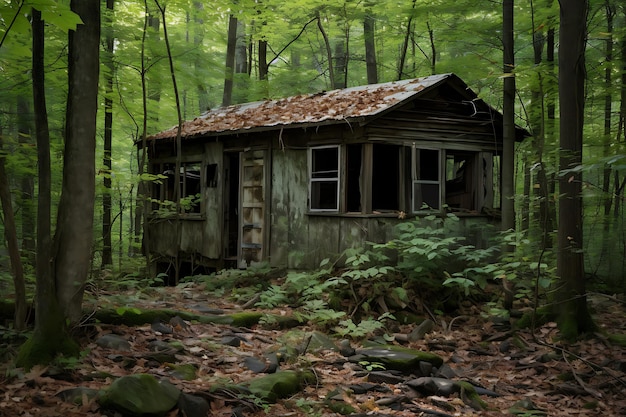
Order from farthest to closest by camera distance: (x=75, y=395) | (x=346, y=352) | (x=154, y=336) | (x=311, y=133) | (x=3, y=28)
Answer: (x=311, y=133), (x=346, y=352), (x=154, y=336), (x=3, y=28), (x=75, y=395)

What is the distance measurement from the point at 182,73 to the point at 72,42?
10601 mm

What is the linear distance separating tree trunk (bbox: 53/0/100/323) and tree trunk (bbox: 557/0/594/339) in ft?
22.5

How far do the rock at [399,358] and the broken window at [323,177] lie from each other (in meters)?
4.57

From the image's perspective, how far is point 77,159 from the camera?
526 centimetres

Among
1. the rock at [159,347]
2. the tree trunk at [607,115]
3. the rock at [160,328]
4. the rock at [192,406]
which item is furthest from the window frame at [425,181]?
the rock at [192,406]

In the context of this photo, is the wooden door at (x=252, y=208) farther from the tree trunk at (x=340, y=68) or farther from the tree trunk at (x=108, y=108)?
the tree trunk at (x=340, y=68)

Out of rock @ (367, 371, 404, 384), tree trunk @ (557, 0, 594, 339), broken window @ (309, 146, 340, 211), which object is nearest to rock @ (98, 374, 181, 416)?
rock @ (367, 371, 404, 384)

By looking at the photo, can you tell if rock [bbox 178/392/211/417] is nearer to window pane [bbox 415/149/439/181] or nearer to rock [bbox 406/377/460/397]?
rock [bbox 406/377/460/397]

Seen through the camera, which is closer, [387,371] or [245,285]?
[387,371]

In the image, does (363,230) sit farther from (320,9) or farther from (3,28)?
(320,9)

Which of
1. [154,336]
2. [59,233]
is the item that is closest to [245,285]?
[154,336]

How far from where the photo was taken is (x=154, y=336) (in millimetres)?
6543

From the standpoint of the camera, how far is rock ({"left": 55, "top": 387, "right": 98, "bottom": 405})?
432 cm

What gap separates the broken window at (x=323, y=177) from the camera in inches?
463
